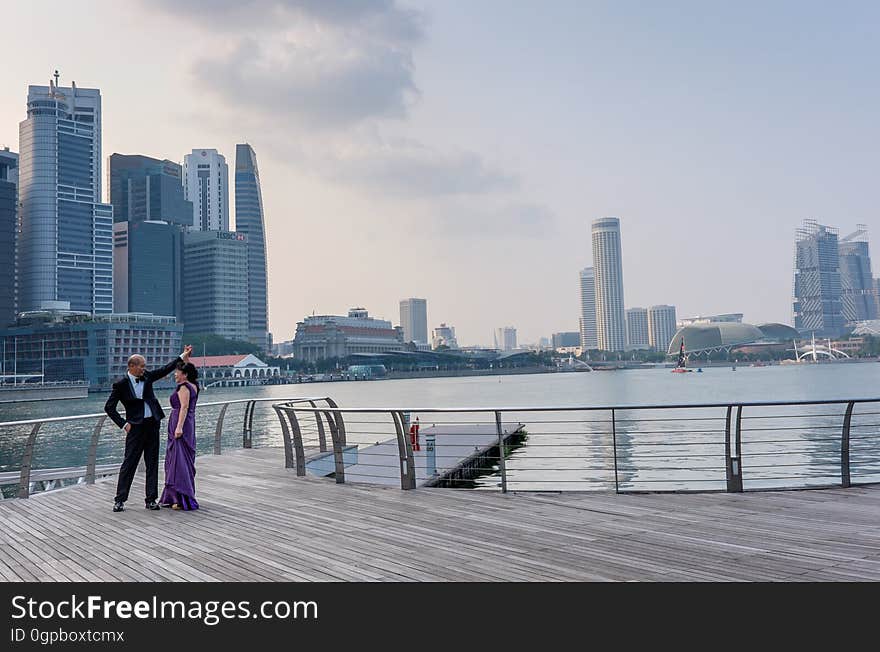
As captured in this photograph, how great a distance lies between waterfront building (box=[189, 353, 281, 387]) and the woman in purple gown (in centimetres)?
13237

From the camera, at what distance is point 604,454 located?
1175 cm

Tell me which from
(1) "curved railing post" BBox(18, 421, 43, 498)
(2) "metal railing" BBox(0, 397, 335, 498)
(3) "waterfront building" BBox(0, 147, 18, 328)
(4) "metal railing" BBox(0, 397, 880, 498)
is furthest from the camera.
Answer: (3) "waterfront building" BBox(0, 147, 18, 328)

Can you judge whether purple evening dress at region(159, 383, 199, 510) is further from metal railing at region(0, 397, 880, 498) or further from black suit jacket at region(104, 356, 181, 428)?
metal railing at region(0, 397, 880, 498)

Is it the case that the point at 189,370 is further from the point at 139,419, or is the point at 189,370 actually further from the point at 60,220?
the point at 60,220

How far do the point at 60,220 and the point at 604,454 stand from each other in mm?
180846

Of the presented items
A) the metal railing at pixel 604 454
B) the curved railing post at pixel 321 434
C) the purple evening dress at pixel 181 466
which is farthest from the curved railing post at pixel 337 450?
the curved railing post at pixel 321 434

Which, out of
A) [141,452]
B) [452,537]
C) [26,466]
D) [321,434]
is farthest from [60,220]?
[452,537]

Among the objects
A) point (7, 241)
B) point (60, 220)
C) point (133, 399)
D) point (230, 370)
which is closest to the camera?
point (133, 399)

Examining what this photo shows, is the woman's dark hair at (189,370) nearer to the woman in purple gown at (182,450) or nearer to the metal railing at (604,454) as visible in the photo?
the woman in purple gown at (182,450)

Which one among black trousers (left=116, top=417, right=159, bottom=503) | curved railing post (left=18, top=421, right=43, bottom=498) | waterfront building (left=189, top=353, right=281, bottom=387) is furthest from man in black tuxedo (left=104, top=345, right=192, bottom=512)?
waterfront building (left=189, top=353, right=281, bottom=387)

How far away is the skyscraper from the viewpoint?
6314 inches

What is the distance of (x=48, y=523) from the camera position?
24.2 ft

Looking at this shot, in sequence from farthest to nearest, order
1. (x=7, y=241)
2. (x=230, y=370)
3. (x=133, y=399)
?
(x=7, y=241) < (x=230, y=370) < (x=133, y=399)
